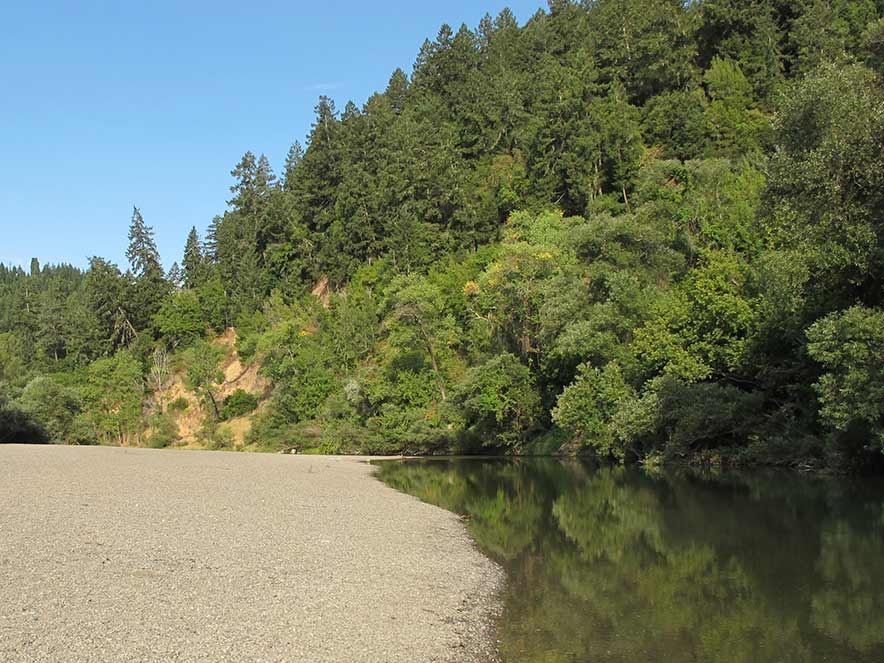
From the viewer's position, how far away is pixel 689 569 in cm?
1855

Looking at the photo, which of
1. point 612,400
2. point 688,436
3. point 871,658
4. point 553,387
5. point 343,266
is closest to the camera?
point 871,658

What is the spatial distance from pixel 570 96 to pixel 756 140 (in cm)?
1929

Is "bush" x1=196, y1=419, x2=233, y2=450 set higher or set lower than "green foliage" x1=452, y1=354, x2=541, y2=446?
lower

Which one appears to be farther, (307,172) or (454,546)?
(307,172)

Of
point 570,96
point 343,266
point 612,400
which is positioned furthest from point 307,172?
point 612,400

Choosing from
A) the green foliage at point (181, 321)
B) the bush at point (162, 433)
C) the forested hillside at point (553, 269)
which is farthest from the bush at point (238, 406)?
the green foliage at point (181, 321)

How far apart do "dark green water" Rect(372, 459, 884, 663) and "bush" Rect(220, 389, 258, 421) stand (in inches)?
2388

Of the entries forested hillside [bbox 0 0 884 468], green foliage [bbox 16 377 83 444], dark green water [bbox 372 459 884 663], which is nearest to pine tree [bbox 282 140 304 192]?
forested hillside [bbox 0 0 884 468]

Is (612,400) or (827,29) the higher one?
(827,29)

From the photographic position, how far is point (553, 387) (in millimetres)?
60688

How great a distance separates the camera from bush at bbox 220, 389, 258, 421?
302 ft

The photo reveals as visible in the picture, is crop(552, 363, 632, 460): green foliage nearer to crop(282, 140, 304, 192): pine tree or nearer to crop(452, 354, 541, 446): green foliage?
crop(452, 354, 541, 446): green foliage

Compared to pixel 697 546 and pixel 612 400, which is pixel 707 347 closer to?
pixel 612 400

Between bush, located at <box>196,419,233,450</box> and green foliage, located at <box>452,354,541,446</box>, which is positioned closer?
green foliage, located at <box>452,354,541,446</box>
